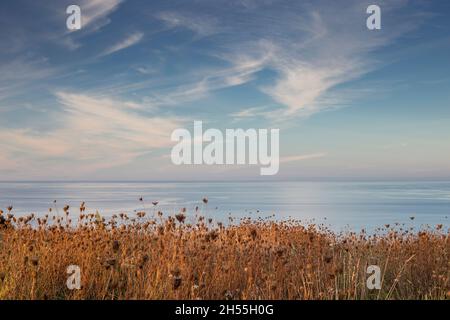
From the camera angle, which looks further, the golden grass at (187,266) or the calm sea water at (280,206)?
the calm sea water at (280,206)

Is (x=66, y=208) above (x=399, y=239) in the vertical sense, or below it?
above

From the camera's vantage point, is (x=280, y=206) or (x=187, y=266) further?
(x=280, y=206)

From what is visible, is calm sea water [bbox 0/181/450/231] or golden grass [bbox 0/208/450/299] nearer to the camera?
golden grass [bbox 0/208/450/299]

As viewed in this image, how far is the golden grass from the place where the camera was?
4.91 metres

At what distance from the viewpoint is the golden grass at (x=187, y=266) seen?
491 centimetres

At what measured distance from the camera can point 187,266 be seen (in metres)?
5.41

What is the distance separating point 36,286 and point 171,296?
6.04 ft

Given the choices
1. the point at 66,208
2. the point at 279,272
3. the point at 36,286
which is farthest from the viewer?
the point at 66,208

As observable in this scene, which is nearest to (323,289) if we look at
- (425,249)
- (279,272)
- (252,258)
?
(279,272)
